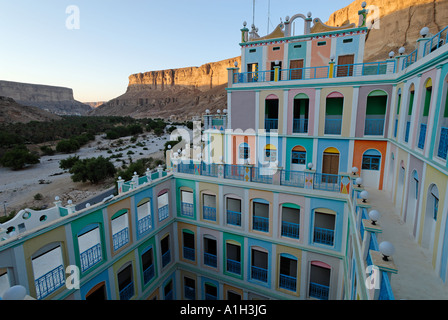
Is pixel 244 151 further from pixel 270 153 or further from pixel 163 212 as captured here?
pixel 163 212

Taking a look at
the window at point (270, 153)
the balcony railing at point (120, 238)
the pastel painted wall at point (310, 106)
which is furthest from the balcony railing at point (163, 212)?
the pastel painted wall at point (310, 106)

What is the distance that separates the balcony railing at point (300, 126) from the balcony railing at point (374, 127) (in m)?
2.91

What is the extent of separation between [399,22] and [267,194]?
63.2m

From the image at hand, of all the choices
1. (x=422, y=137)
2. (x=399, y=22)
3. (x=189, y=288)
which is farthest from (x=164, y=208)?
(x=399, y=22)

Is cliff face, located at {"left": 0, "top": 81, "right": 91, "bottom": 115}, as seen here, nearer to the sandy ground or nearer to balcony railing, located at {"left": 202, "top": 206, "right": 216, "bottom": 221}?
the sandy ground

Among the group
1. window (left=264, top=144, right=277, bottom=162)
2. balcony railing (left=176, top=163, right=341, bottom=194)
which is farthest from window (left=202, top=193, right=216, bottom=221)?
window (left=264, top=144, right=277, bottom=162)

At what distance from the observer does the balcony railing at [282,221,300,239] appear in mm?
12008

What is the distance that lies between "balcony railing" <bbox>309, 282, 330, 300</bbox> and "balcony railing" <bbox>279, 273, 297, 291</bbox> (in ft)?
2.64

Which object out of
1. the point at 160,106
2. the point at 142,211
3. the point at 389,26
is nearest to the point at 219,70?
the point at 160,106

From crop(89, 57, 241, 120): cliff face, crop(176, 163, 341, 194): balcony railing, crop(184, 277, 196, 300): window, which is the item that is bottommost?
crop(184, 277, 196, 300): window

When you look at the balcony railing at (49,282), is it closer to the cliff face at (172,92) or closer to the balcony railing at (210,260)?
the balcony railing at (210,260)

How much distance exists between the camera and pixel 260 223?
42.1ft
